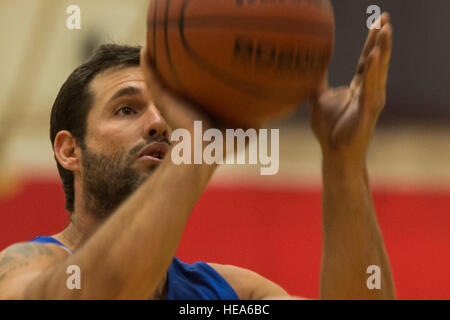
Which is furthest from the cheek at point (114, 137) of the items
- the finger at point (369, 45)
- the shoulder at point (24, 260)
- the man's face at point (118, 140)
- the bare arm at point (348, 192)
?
the finger at point (369, 45)

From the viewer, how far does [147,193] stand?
5.12ft

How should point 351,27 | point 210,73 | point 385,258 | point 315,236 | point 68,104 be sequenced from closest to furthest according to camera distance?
1. point 210,73
2. point 385,258
3. point 68,104
4. point 315,236
5. point 351,27

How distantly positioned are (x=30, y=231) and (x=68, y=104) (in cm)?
315

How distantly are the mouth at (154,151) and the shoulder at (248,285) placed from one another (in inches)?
21.4

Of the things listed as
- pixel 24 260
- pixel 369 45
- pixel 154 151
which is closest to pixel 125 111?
pixel 154 151

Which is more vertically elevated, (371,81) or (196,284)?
(371,81)

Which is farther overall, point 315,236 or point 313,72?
point 315,236

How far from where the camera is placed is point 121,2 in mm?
6402

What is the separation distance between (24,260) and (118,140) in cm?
46

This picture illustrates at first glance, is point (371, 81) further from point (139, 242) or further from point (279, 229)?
point (279, 229)

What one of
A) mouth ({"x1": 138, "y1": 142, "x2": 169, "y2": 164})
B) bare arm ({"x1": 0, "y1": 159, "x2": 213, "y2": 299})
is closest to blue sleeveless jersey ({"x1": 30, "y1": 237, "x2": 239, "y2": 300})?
mouth ({"x1": 138, "y1": 142, "x2": 169, "y2": 164})

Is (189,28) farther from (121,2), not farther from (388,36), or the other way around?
(121,2)
